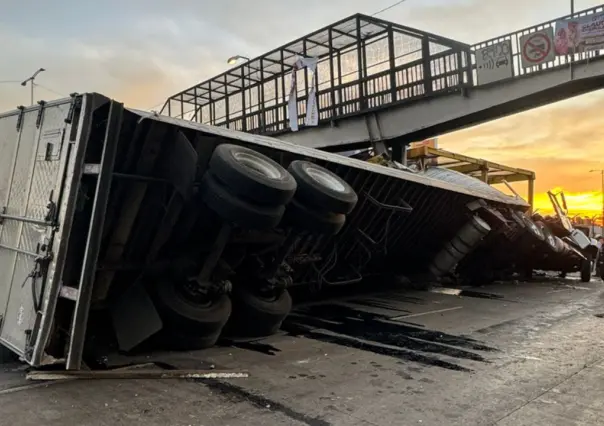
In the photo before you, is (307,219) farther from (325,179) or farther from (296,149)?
(296,149)

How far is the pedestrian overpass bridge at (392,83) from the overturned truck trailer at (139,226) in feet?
34.7

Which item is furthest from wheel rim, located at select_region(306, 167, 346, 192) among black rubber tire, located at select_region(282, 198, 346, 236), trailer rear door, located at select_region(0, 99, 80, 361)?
trailer rear door, located at select_region(0, 99, 80, 361)

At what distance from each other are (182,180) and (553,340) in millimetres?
4872

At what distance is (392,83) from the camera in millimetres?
18016

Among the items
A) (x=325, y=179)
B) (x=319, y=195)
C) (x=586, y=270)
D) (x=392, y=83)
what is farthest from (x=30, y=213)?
(x=392, y=83)

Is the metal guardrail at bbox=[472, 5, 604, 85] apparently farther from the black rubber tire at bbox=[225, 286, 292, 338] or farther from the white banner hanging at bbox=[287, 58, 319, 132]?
the black rubber tire at bbox=[225, 286, 292, 338]

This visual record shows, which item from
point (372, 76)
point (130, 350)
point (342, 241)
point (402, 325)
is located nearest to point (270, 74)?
point (372, 76)

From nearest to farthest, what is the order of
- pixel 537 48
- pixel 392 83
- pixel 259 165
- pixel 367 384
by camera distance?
pixel 367 384, pixel 259 165, pixel 537 48, pixel 392 83

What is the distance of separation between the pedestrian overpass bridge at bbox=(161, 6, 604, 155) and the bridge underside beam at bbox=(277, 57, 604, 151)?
28 millimetres

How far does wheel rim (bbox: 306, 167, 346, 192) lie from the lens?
19.4 ft

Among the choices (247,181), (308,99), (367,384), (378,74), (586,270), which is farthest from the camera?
(308,99)

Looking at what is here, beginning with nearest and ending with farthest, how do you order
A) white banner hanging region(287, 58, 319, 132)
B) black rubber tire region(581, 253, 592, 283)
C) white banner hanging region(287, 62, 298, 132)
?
black rubber tire region(581, 253, 592, 283) → white banner hanging region(287, 58, 319, 132) → white banner hanging region(287, 62, 298, 132)

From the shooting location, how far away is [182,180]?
502 cm

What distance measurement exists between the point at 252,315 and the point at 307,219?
142cm
